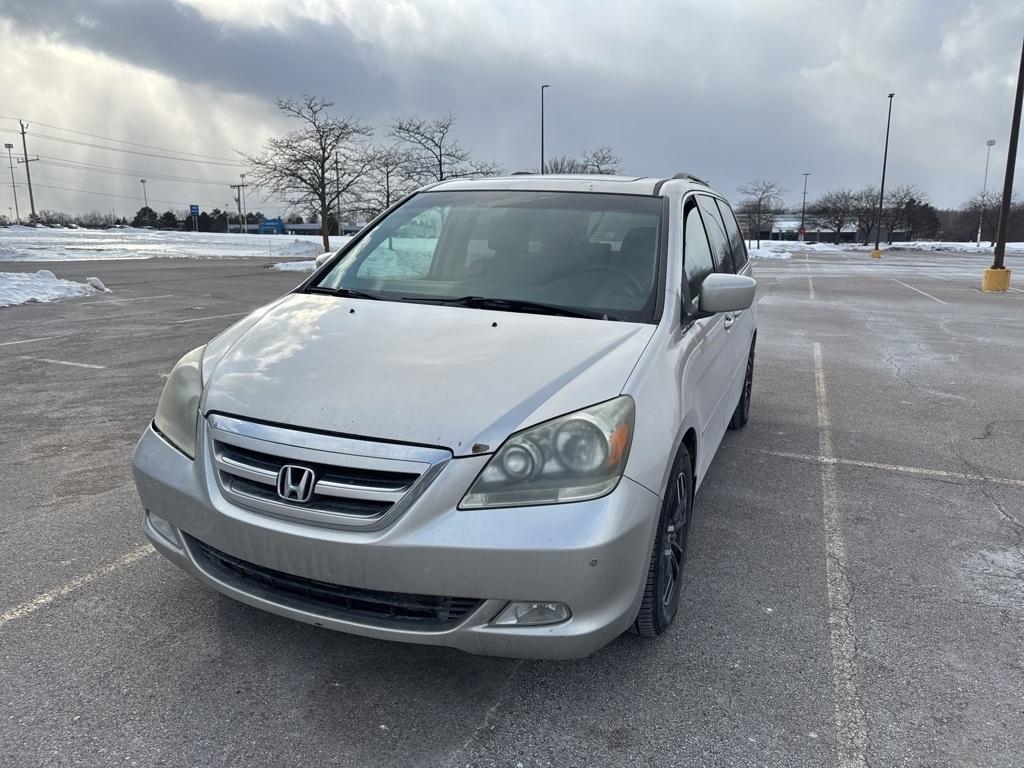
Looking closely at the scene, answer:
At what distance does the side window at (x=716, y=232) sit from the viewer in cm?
439

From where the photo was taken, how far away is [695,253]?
3770mm

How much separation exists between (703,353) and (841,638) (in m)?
1.32

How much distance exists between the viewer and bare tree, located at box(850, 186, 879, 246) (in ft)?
276

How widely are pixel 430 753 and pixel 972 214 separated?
101m

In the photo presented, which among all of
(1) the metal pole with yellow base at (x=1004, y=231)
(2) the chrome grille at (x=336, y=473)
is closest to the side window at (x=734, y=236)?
(2) the chrome grille at (x=336, y=473)

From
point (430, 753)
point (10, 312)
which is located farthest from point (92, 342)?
point (430, 753)

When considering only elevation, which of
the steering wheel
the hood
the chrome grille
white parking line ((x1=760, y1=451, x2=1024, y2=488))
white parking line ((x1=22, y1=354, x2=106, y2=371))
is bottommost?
white parking line ((x1=760, y1=451, x2=1024, y2=488))

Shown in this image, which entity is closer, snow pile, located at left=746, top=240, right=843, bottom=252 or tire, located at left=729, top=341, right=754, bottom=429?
tire, located at left=729, top=341, right=754, bottom=429

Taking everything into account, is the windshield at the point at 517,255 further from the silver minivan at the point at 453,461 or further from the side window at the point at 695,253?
the side window at the point at 695,253

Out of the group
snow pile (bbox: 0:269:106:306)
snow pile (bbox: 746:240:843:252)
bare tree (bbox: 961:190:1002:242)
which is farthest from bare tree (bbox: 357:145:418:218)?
bare tree (bbox: 961:190:1002:242)

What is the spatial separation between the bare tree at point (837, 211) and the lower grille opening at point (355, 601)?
313 ft

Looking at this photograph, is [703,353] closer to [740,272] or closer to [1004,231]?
[740,272]

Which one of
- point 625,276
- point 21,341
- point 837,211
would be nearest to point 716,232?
point 625,276

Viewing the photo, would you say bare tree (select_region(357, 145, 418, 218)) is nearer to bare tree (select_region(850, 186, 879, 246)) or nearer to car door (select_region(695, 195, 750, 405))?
car door (select_region(695, 195, 750, 405))
